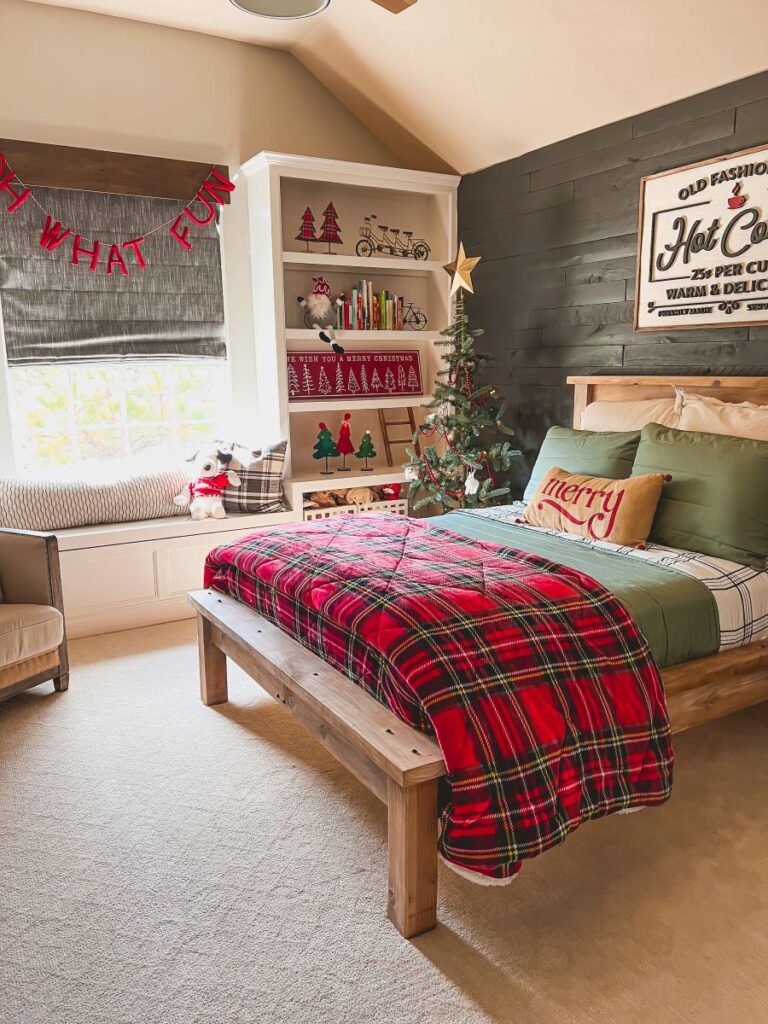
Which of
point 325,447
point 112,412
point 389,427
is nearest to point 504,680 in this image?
point 325,447

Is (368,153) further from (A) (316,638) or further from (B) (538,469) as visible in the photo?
(A) (316,638)

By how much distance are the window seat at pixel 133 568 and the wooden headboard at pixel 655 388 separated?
1.86m

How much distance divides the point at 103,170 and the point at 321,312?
1.33 metres

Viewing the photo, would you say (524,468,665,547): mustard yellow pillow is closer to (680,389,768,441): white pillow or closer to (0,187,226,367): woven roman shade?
(680,389,768,441): white pillow

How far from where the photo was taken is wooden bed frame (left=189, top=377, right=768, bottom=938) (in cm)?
181

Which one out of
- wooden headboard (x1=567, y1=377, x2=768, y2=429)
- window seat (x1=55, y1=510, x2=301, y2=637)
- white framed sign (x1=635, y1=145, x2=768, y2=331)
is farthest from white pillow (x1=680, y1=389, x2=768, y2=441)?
window seat (x1=55, y1=510, x2=301, y2=637)

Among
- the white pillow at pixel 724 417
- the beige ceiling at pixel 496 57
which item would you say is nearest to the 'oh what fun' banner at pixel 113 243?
the beige ceiling at pixel 496 57

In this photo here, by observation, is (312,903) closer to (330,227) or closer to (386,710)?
(386,710)

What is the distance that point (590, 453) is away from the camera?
10.7ft

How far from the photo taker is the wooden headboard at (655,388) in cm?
312

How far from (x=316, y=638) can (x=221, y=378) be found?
2.61 metres

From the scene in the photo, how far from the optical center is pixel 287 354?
4.47 meters

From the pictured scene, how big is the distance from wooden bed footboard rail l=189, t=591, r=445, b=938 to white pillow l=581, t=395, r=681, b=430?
1.86 m

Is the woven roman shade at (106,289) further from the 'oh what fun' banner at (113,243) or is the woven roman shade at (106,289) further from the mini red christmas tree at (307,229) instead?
the mini red christmas tree at (307,229)
